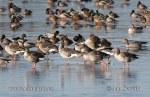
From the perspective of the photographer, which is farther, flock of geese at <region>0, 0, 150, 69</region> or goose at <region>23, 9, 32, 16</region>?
goose at <region>23, 9, 32, 16</region>

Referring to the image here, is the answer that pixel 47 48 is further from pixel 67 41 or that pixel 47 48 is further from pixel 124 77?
pixel 124 77

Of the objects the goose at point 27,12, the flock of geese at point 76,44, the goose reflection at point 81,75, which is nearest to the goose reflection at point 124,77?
the goose reflection at point 81,75

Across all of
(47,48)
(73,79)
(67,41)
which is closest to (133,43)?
(67,41)

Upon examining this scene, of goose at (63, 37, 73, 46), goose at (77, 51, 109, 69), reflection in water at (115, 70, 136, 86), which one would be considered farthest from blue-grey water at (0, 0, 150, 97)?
goose at (63, 37, 73, 46)

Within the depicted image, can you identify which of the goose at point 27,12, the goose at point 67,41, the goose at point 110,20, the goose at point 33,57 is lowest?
the goose at point 33,57

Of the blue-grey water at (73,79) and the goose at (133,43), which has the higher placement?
the goose at (133,43)

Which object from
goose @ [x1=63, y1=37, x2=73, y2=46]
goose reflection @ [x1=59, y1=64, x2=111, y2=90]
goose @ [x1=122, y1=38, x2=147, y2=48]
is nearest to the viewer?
goose reflection @ [x1=59, y1=64, x2=111, y2=90]

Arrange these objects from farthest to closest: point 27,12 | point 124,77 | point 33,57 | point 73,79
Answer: point 27,12, point 33,57, point 124,77, point 73,79

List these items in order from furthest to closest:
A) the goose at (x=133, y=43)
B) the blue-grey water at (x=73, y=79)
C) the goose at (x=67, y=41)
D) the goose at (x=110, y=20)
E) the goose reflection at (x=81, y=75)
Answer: the goose at (x=110, y=20)
the goose at (x=67, y=41)
the goose at (x=133, y=43)
the goose reflection at (x=81, y=75)
the blue-grey water at (x=73, y=79)

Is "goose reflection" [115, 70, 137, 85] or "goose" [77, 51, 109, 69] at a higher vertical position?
"goose" [77, 51, 109, 69]

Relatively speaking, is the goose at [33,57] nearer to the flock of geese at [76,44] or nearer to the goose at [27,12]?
the flock of geese at [76,44]

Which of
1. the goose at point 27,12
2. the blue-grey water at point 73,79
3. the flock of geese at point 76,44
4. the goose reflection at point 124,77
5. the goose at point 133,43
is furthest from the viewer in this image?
the goose at point 27,12

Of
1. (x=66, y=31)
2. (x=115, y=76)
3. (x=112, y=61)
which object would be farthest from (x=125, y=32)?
(x=115, y=76)

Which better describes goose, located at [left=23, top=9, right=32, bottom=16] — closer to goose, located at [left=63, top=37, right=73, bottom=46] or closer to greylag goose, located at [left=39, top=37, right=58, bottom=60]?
goose, located at [left=63, top=37, right=73, bottom=46]
